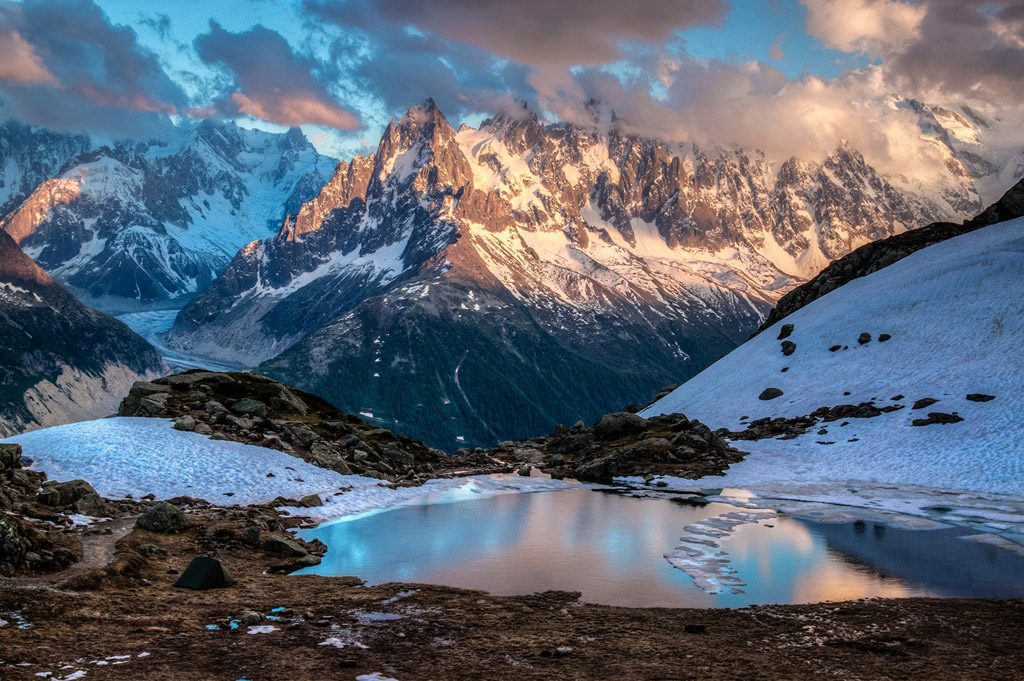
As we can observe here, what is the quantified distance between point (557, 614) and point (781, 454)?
51.6 metres

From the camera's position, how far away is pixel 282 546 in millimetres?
37438

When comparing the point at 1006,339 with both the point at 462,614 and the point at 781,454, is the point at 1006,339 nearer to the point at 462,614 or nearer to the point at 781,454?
the point at 781,454

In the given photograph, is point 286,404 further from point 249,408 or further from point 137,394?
point 137,394

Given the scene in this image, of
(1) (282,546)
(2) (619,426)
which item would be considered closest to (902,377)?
(2) (619,426)

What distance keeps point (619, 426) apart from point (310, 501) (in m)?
47.3

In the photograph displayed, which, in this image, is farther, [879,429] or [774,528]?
[879,429]

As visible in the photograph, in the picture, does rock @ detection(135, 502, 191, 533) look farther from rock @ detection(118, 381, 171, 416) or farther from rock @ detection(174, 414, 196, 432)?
rock @ detection(118, 381, 171, 416)

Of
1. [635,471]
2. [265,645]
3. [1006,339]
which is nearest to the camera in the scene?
[265,645]

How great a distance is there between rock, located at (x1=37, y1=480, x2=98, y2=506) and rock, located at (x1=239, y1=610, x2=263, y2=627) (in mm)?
19827

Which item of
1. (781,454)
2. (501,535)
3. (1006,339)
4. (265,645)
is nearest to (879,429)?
(781,454)

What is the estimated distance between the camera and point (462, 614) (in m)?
27.1

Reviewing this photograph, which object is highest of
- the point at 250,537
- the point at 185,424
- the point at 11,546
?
the point at 185,424

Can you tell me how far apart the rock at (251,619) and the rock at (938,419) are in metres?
63.8

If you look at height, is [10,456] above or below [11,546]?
above
